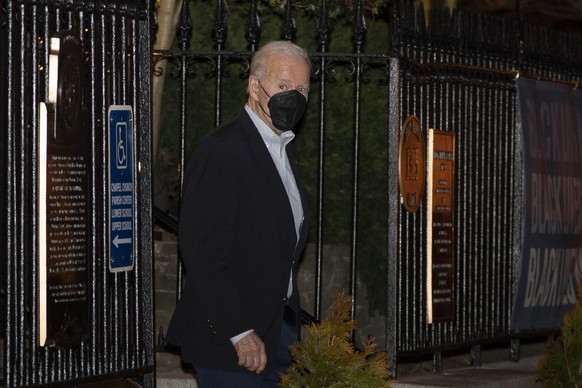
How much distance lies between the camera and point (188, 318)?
5391mm

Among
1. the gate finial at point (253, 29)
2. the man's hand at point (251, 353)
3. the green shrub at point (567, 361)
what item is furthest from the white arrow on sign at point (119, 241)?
the green shrub at point (567, 361)

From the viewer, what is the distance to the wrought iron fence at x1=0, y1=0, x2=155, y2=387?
5.86 metres

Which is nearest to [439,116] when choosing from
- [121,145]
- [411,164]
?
[411,164]

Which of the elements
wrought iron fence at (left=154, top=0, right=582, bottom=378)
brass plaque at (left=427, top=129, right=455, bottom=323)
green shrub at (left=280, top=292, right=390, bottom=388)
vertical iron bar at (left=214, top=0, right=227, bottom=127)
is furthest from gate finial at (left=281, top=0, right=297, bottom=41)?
green shrub at (left=280, top=292, right=390, bottom=388)

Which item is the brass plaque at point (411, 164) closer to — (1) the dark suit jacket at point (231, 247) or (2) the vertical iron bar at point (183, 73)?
(2) the vertical iron bar at point (183, 73)

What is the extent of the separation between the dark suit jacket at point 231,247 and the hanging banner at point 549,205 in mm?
3573

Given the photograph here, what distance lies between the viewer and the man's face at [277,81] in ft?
18.1

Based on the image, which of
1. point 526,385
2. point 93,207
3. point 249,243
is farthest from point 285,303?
point 526,385

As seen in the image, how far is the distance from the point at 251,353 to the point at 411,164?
8.61ft

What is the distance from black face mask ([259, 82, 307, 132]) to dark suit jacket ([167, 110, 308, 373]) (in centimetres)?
11

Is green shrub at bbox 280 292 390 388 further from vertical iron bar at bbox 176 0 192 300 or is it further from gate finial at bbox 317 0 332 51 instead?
gate finial at bbox 317 0 332 51

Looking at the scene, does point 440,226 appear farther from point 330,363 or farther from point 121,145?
point 330,363
